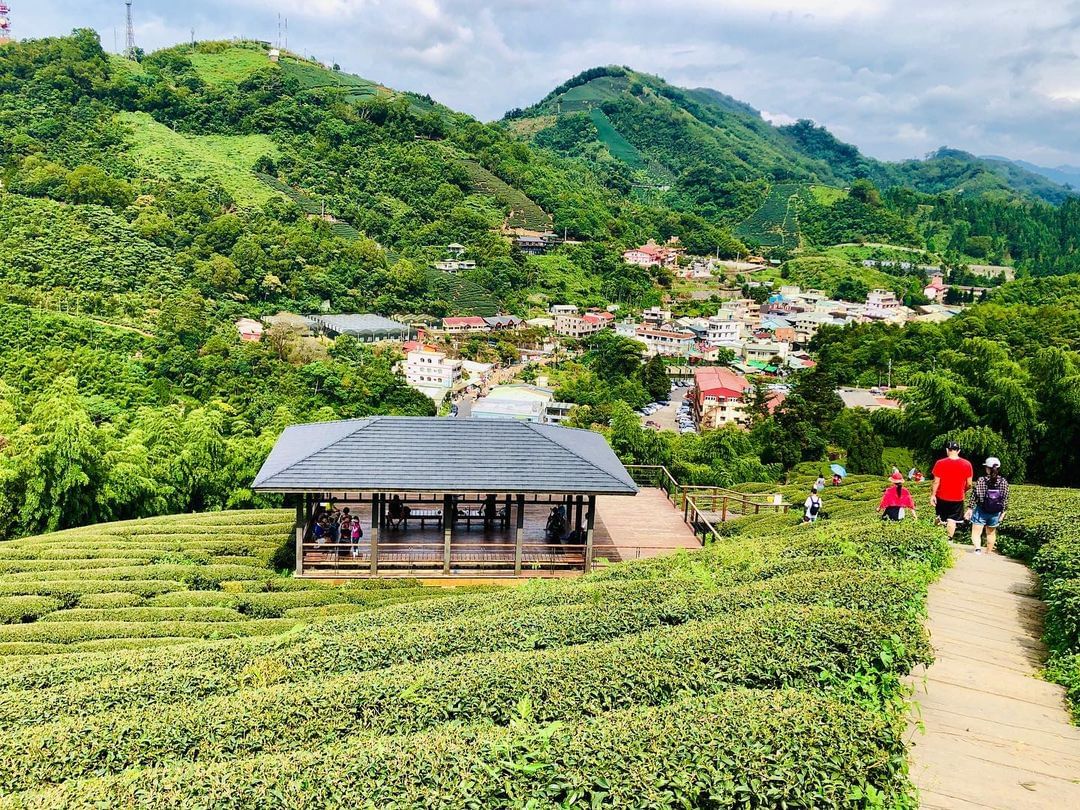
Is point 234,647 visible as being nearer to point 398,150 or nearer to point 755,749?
point 755,749

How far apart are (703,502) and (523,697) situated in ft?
43.5

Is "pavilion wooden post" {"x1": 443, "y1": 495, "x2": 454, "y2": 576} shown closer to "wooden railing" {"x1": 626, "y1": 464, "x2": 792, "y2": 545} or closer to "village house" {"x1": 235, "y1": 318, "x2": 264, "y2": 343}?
"wooden railing" {"x1": 626, "y1": 464, "x2": 792, "y2": 545}

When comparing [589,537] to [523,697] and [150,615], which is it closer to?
[150,615]

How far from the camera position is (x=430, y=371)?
182 ft

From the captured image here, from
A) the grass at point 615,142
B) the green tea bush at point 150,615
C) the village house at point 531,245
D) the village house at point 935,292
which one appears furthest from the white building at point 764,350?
the grass at point 615,142

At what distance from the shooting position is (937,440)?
19172mm

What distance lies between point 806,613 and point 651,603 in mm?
2169

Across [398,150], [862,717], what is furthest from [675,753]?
[398,150]

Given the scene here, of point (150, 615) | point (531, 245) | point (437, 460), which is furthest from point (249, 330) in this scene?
point (150, 615)

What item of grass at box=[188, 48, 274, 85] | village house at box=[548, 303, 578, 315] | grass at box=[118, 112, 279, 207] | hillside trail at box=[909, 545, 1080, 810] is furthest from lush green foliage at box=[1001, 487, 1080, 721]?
grass at box=[188, 48, 274, 85]

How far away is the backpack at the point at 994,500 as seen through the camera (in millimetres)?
9391

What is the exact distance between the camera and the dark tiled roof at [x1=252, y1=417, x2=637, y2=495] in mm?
11688

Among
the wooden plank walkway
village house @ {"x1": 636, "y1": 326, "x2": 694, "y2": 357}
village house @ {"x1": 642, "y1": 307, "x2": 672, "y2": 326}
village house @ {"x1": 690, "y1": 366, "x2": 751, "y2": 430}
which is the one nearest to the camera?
the wooden plank walkway

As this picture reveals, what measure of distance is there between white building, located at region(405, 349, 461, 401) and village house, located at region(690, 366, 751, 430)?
18.4 metres
